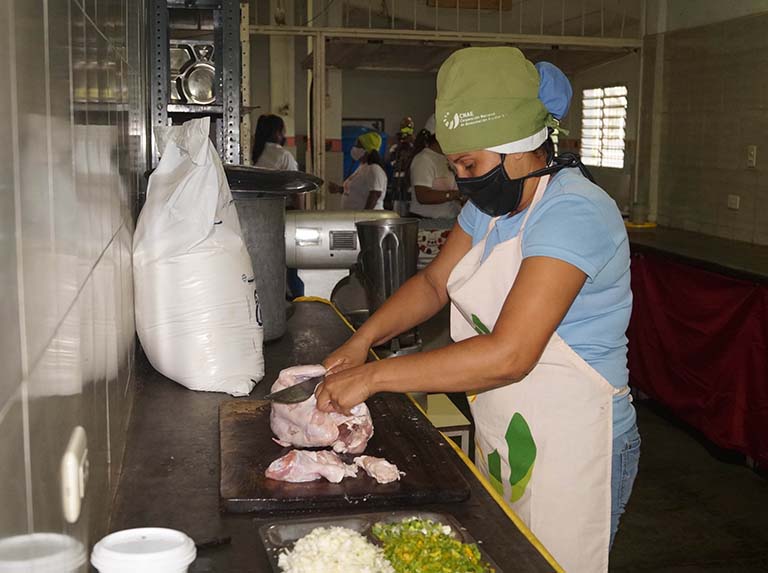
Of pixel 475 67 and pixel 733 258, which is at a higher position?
pixel 475 67

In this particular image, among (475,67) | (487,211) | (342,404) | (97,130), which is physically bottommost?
(342,404)

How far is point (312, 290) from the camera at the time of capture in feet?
12.4

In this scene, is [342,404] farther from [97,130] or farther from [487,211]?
[97,130]

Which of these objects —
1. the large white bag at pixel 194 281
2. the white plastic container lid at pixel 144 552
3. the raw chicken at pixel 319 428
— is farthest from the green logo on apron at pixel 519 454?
the white plastic container lid at pixel 144 552

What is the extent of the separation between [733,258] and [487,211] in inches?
122

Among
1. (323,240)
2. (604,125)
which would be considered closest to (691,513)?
(323,240)

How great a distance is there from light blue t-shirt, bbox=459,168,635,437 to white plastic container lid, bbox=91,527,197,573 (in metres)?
0.88

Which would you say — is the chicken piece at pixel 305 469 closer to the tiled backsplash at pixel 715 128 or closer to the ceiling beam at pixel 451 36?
the tiled backsplash at pixel 715 128

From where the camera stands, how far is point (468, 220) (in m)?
2.14

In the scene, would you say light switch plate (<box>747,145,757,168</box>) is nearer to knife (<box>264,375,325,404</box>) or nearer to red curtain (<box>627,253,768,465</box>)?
red curtain (<box>627,253,768,465</box>)

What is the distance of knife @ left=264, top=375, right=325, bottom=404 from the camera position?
1775 millimetres

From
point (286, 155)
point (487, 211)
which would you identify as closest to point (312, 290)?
point (487, 211)

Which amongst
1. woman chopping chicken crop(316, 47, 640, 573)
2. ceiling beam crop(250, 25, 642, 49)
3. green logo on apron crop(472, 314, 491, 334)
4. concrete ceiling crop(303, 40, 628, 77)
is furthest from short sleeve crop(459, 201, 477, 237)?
concrete ceiling crop(303, 40, 628, 77)

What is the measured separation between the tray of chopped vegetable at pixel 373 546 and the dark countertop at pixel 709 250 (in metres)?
3.04
